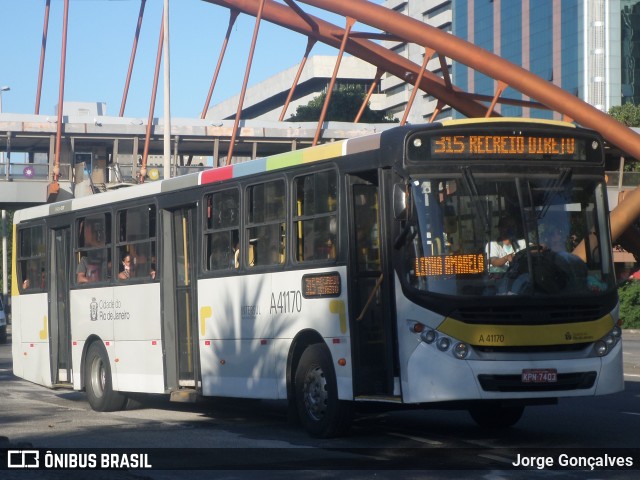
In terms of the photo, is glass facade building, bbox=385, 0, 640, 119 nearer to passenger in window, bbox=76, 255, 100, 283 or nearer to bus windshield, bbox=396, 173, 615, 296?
passenger in window, bbox=76, 255, 100, 283

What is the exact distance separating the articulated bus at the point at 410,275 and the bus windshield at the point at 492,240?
1 centimetres

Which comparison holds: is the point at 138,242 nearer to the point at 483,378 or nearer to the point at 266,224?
the point at 266,224

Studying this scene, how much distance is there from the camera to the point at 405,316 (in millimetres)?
11031

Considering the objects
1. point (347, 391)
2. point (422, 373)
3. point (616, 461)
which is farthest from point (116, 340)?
point (616, 461)

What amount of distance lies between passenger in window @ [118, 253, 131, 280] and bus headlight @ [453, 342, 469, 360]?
21.9 feet

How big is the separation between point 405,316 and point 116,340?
21.6 feet

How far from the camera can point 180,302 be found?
49.8ft

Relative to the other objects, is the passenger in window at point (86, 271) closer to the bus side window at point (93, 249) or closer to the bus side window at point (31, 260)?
the bus side window at point (93, 249)

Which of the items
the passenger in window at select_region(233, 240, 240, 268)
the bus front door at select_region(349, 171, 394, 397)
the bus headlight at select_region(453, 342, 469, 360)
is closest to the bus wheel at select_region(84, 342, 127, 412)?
the passenger in window at select_region(233, 240, 240, 268)

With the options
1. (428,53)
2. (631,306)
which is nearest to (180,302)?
(631,306)

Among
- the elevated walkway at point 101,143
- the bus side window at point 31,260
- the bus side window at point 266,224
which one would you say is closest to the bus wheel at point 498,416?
the bus side window at point 266,224

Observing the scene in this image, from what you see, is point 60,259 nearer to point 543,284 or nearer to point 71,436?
point 71,436

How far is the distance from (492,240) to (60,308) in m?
9.07

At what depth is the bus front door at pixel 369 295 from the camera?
37.5 ft
